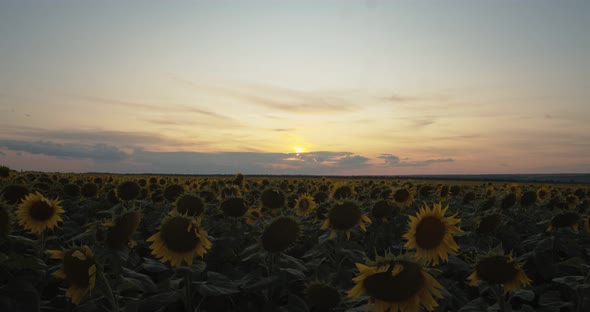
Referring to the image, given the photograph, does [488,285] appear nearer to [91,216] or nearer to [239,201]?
[239,201]

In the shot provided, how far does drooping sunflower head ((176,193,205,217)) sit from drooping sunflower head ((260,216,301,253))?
218 cm

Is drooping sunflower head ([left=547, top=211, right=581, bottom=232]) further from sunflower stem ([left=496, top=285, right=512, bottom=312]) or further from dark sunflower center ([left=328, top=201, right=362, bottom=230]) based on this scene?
sunflower stem ([left=496, top=285, right=512, bottom=312])

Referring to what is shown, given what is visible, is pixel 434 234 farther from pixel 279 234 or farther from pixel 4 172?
pixel 4 172

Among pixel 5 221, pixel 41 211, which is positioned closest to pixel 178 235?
pixel 5 221

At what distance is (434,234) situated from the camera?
17.0 ft

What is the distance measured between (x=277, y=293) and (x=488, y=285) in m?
2.43

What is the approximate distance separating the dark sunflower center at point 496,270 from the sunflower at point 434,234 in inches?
36.0

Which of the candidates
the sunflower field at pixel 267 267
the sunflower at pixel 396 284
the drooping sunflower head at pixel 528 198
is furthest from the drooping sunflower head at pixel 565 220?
the sunflower at pixel 396 284

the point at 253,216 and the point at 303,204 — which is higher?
the point at 303,204

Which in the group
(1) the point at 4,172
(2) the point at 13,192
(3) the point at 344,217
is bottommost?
(3) the point at 344,217

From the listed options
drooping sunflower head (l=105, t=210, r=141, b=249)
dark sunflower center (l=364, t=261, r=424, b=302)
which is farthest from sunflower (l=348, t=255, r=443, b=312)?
drooping sunflower head (l=105, t=210, r=141, b=249)

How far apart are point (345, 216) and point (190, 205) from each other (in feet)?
8.78

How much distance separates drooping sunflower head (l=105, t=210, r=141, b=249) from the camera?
165 inches

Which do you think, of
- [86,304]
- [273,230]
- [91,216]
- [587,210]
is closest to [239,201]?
[273,230]
